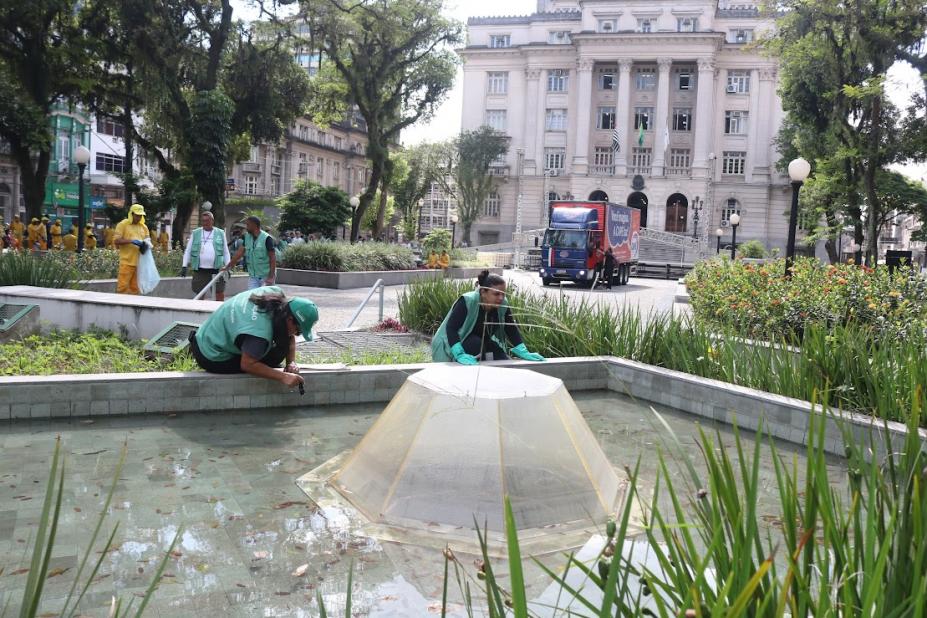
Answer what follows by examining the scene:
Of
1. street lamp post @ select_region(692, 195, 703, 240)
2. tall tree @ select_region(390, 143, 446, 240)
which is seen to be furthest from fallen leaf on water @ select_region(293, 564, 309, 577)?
tall tree @ select_region(390, 143, 446, 240)

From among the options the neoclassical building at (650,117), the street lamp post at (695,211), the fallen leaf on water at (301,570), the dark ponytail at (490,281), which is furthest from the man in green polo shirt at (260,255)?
the neoclassical building at (650,117)

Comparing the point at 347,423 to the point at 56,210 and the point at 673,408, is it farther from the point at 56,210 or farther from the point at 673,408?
the point at 56,210

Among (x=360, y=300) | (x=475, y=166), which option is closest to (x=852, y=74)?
(x=360, y=300)

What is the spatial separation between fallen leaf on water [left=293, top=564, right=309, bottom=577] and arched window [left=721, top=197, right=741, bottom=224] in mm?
62193

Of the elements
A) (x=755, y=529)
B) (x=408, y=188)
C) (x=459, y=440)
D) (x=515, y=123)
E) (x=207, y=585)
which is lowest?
(x=207, y=585)

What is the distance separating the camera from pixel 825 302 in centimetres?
961

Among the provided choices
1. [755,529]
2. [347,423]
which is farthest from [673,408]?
[755,529]

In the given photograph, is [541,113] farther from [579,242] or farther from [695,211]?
[579,242]

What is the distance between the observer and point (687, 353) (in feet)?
26.0

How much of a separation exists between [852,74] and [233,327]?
23.7 m

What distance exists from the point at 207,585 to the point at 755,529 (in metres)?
2.71

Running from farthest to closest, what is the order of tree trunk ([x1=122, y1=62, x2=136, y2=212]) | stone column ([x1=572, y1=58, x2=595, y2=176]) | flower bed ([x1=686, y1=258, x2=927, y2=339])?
stone column ([x1=572, y1=58, x2=595, y2=176])
tree trunk ([x1=122, y1=62, x2=136, y2=212])
flower bed ([x1=686, y1=258, x2=927, y2=339])

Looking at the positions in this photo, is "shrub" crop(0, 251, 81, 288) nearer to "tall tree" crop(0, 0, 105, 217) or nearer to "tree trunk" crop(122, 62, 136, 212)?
"tall tree" crop(0, 0, 105, 217)

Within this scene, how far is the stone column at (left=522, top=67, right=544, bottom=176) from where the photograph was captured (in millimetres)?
65562
